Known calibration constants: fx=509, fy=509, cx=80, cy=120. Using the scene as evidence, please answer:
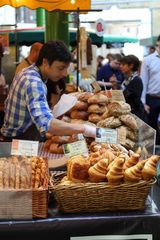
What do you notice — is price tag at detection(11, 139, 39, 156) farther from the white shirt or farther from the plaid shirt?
the white shirt

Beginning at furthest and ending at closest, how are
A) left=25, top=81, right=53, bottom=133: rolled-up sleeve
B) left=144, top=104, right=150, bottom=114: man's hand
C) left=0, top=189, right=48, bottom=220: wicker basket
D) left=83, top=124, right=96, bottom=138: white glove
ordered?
1. left=144, top=104, right=150, bottom=114: man's hand
2. left=83, top=124, right=96, bottom=138: white glove
3. left=25, top=81, right=53, bottom=133: rolled-up sleeve
4. left=0, top=189, right=48, bottom=220: wicker basket

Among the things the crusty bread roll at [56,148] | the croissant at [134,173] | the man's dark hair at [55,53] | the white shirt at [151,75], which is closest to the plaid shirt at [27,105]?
the man's dark hair at [55,53]

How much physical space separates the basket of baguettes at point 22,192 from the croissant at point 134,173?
403 mm

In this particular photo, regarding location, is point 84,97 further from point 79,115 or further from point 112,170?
point 112,170

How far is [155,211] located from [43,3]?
478cm

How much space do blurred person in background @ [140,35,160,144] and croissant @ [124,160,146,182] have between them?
5021 mm

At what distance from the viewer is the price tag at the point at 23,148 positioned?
8.98ft

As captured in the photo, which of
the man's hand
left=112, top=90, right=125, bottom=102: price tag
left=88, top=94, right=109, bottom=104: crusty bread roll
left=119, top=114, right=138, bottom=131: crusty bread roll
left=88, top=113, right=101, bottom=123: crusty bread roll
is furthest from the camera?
the man's hand

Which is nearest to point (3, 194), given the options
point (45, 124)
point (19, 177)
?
point (19, 177)

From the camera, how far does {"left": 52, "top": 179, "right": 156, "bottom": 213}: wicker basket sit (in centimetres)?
250

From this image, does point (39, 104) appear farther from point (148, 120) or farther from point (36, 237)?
point (148, 120)

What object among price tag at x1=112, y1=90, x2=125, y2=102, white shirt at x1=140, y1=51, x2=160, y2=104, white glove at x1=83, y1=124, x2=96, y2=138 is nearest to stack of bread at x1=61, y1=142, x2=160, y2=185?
white glove at x1=83, y1=124, x2=96, y2=138

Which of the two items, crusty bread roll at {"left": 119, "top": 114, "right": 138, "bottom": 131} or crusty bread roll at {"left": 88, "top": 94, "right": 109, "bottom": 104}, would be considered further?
crusty bread roll at {"left": 88, "top": 94, "right": 109, "bottom": 104}

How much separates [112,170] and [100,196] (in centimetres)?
14
